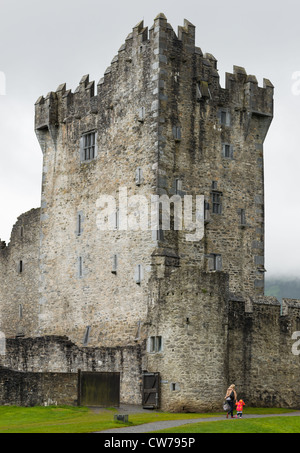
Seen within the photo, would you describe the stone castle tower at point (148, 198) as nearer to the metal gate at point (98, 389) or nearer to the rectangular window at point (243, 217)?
the rectangular window at point (243, 217)

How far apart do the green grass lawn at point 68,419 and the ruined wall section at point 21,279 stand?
18121 millimetres

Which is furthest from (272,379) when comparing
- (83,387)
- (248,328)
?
(83,387)

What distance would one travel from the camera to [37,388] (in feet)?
138

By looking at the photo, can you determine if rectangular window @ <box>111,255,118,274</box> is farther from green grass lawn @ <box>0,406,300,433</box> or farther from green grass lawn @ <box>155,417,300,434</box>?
green grass lawn @ <box>155,417,300,434</box>

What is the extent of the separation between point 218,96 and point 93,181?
797 cm

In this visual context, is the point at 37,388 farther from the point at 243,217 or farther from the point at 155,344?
the point at 243,217

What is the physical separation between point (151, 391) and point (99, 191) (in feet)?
45.8

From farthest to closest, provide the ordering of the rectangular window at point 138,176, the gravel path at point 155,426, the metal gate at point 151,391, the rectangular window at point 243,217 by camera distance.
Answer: the rectangular window at point 243,217, the rectangular window at point 138,176, the metal gate at point 151,391, the gravel path at point 155,426

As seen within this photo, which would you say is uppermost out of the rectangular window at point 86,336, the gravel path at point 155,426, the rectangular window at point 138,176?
the rectangular window at point 138,176

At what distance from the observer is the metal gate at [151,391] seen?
42500 millimetres

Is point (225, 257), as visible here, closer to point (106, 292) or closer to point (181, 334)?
point (106, 292)

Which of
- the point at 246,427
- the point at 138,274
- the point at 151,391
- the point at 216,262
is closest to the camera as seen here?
the point at 246,427

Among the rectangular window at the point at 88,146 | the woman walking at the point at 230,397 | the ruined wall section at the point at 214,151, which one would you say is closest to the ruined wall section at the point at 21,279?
the rectangular window at the point at 88,146

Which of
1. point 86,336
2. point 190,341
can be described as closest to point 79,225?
point 86,336
